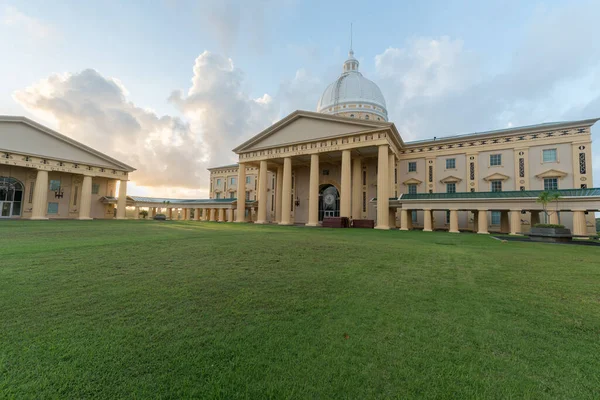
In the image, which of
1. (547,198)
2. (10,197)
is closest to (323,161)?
(547,198)

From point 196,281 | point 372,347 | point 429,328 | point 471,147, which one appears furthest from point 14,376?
point 471,147

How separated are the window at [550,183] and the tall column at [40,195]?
5676 centimetres

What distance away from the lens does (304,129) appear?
31.5m

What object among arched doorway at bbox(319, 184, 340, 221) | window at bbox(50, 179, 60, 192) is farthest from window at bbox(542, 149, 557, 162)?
window at bbox(50, 179, 60, 192)

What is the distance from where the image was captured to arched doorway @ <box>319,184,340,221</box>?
35.6 metres

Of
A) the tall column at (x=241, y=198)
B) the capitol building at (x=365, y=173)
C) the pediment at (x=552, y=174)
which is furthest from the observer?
the tall column at (x=241, y=198)

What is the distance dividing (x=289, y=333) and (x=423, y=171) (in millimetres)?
32785

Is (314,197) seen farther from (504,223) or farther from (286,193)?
(504,223)

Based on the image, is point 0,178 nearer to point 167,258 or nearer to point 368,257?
point 167,258

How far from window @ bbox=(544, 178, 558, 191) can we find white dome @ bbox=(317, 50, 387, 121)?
22.6m

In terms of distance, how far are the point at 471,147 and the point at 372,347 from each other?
33.2 metres

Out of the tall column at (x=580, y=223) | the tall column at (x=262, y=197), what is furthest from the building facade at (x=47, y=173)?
the tall column at (x=580, y=223)

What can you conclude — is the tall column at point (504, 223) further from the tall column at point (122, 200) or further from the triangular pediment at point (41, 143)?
the triangular pediment at point (41, 143)

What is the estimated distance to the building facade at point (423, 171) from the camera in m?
22.8
